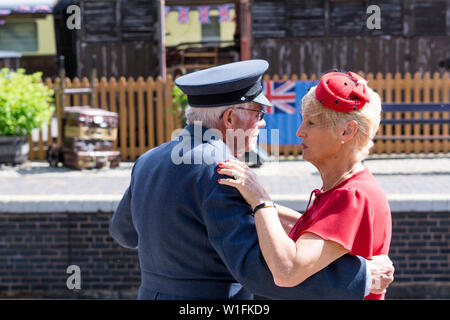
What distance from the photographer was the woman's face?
7.36 feet

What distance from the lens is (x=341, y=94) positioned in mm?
2139

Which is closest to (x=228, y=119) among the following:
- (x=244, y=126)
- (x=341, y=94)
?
(x=244, y=126)

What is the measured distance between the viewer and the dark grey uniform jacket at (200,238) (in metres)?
2.04

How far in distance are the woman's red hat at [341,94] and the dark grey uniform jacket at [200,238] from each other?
0.38 m

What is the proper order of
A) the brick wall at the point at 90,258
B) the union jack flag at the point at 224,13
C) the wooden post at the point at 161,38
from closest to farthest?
1. the brick wall at the point at 90,258
2. the wooden post at the point at 161,38
3. the union jack flag at the point at 224,13

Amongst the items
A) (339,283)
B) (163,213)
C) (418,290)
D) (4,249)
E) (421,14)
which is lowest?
(418,290)

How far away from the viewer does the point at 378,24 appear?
53.2 feet

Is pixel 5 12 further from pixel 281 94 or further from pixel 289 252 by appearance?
pixel 289 252

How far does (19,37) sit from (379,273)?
24.1 meters

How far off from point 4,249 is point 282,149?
24.2 ft

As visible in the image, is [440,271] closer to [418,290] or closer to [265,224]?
[418,290]

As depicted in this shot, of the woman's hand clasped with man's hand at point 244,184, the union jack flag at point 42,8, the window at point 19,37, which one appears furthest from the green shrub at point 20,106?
the window at point 19,37

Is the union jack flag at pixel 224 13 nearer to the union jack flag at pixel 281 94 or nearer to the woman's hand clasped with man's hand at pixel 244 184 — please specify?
the union jack flag at pixel 281 94
